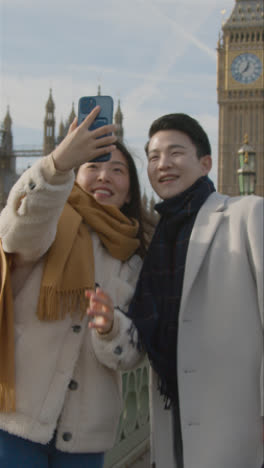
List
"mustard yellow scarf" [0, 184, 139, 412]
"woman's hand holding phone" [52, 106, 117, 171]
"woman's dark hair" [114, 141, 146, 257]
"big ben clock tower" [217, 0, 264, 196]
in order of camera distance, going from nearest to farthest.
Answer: "woman's hand holding phone" [52, 106, 117, 171]
"mustard yellow scarf" [0, 184, 139, 412]
"woman's dark hair" [114, 141, 146, 257]
"big ben clock tower" [217, 0, 264, 196]

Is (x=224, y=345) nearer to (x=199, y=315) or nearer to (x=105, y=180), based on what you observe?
(x=199, y=315)

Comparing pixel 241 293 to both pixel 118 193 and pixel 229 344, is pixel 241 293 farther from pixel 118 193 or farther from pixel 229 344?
pixel 118 193

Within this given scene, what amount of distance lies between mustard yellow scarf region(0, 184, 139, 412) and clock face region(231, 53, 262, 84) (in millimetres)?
39321

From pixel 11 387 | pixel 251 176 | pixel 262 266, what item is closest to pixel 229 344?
pixel 262 266

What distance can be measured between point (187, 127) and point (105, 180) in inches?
14.2

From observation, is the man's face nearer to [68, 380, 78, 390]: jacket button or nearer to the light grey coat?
the light grey coat

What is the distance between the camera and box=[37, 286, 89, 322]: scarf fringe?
1.80 m

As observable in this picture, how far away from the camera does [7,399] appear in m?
1.76

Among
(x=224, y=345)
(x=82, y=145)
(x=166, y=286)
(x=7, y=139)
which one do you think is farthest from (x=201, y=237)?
(x=7, y=139)

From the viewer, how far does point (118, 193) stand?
220 cm

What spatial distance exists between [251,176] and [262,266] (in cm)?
954

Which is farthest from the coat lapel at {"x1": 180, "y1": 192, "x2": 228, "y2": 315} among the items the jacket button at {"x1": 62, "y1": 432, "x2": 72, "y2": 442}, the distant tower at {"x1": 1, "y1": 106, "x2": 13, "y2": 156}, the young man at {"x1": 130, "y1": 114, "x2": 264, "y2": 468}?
the distant tower at {"x1": 1, "y1": 106, "x2": 13, "y2": 156}

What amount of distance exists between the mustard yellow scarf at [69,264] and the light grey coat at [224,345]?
310 millimetres

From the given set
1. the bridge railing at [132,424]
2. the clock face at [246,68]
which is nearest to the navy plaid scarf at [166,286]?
the bridge railing at [132,424]
